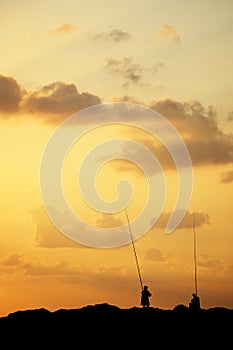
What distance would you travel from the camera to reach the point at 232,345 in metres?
68.8

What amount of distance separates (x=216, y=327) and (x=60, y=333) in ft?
36.1

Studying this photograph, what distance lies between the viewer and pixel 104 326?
71.0 m

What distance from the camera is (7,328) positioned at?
240 feet

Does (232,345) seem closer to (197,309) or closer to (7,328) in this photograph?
(197,309)

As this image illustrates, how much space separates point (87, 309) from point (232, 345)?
11.1 m

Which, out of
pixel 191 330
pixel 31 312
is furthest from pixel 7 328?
pixel 191 330

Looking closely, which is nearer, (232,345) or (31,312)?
(232,345)

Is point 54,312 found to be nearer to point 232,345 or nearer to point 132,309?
point 132,309

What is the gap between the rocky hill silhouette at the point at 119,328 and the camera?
69.3 metres

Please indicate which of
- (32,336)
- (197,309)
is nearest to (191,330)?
(197,309)

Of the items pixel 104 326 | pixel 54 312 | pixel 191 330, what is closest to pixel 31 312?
pixel 54 312

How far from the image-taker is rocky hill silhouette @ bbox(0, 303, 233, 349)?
69.3 m

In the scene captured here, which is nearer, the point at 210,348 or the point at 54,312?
the point at 210,348

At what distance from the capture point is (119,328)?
70.5 m
